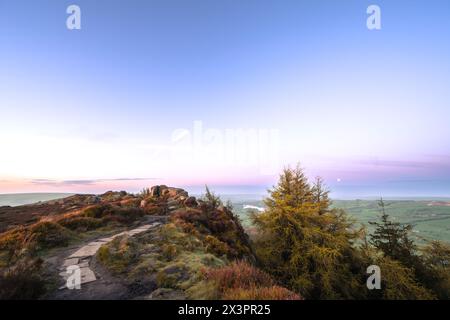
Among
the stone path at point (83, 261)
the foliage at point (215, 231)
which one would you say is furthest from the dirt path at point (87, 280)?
the foliage at point (215, 231)

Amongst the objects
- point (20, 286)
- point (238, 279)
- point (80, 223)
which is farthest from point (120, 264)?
→ point (80, 223)

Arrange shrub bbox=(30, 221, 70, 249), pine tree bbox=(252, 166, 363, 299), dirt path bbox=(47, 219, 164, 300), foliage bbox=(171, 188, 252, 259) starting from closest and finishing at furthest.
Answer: dirt path bbox=(47, 219, 164, 300) → shrub bbox=(30, 221, 70, 249) → foliage bbox=(171, 188, 252, 259) → pine tree bbox=(252, 166, 363, 299)

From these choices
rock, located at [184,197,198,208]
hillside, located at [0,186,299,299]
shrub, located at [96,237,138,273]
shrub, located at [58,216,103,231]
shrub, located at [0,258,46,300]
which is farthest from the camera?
rock, located at [184,197,198,208]

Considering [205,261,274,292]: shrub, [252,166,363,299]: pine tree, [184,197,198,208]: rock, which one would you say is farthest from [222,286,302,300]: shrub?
[184,197,198,208]: rock

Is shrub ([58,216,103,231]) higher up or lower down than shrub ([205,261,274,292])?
lower down

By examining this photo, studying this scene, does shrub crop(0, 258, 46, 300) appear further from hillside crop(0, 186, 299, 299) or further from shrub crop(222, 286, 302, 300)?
shrub crop(222, 286, 302, 300)

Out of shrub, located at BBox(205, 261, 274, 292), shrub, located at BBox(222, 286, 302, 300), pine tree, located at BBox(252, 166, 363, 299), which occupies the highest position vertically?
shrub, located at BBox(222, 286, 302, 300)

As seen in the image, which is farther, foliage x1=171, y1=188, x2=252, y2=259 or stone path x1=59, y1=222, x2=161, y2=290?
foliage x1=171, y1=188, x2=252, y2=259

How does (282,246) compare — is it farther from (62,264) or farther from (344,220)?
(62,264)

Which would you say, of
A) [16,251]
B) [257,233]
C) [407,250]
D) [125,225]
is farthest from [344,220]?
[16,251]

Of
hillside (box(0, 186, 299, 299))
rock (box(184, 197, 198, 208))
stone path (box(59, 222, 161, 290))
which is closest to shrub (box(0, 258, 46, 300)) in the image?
hillside (box(0, 186, 299, 299))

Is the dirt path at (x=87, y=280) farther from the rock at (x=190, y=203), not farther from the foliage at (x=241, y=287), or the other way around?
the rock at (x=190, y=203)

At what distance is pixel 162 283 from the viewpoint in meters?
6.22

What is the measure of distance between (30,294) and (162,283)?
3.20 meters
